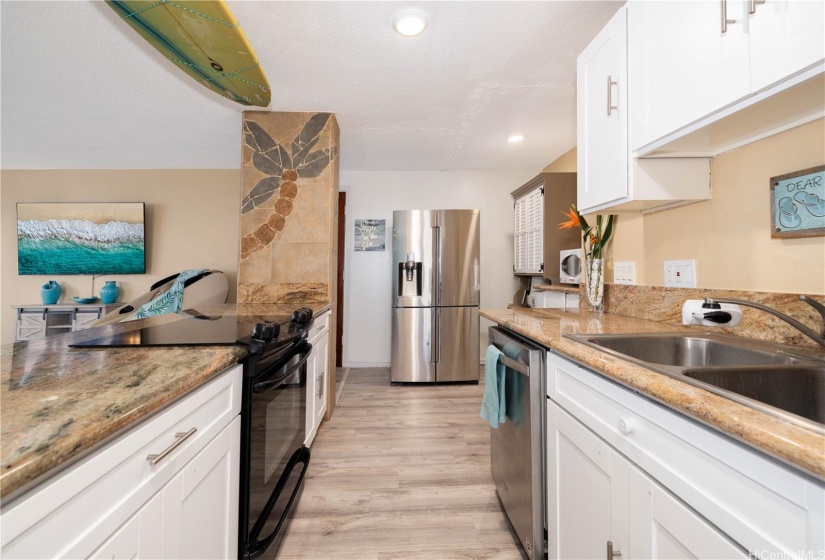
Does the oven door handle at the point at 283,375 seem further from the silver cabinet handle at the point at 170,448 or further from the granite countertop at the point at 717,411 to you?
the granite countertop at the point at 717,411

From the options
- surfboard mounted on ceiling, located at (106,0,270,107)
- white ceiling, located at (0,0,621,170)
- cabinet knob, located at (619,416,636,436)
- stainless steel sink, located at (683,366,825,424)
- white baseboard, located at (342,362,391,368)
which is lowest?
white baseboard, located at (342,362,391,368)

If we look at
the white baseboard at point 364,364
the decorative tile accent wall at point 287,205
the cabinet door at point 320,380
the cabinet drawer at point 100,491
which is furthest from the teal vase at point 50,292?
the cabinet drawer at point 100,491

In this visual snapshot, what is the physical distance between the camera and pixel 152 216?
13.1 feet

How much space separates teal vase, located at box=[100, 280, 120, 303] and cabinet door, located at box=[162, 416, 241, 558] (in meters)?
4.10

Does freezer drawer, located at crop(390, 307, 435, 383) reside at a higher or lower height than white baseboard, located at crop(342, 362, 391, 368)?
higher

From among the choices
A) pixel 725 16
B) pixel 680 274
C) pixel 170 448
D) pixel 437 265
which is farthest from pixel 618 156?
pixel 437 265

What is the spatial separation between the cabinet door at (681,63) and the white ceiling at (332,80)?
0.59 metres

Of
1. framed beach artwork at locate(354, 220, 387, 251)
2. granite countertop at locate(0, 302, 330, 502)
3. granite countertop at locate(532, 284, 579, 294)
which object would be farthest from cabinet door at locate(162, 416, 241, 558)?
framed beach artwork at locate(354, 220, 387, 251)

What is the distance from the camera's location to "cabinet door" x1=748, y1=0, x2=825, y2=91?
2.28 feet

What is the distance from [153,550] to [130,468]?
21 cm

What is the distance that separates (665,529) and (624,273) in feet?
4.47

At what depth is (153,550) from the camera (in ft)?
2.07

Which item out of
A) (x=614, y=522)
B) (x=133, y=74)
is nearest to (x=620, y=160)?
(x=614, y=522)

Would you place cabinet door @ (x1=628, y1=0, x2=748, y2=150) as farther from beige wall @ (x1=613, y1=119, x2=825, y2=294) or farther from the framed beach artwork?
the framed beach artwork
